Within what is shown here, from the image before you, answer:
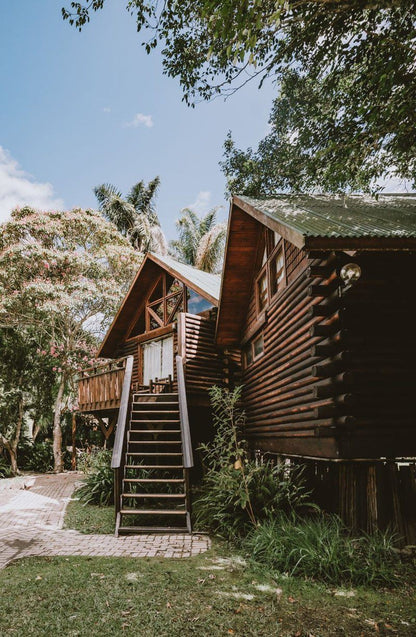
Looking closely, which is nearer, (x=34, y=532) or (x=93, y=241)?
(x=34, y=532)

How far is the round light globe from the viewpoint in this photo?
4887mm

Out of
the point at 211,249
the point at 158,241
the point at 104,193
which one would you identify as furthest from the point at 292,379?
the point at 104,193

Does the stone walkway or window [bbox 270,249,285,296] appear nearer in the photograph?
the stone walkway

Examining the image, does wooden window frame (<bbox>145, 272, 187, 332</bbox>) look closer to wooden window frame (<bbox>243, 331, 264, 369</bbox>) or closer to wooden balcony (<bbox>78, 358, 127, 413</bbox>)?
wooden balcony (<bbox>78, 358, 127, 413</bbox>)

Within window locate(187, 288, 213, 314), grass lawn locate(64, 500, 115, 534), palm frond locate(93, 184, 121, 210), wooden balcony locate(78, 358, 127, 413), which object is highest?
palm frond locate(93, 184, 121, 210)

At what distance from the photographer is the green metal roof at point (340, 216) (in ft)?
15.5

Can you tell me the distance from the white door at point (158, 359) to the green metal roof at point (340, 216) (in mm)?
6835

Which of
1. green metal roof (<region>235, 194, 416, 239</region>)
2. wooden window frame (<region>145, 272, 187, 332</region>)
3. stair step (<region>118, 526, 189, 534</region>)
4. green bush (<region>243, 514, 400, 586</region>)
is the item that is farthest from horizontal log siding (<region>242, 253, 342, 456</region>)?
wooden window frame (<region>145, 272, 187, 332</region>)

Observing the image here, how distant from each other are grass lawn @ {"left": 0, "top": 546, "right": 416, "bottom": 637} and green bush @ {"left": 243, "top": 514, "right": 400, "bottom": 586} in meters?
0.21

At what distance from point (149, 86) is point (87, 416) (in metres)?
14.4

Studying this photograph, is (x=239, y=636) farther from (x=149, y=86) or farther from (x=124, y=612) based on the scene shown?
(x=149, y=86)

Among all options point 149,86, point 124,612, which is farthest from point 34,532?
point 149,86

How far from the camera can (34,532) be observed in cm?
630

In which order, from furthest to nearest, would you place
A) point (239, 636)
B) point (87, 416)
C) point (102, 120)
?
point (87, 416) < point (102, 120) < point (239, 636)
